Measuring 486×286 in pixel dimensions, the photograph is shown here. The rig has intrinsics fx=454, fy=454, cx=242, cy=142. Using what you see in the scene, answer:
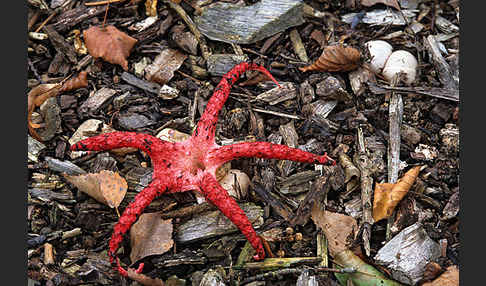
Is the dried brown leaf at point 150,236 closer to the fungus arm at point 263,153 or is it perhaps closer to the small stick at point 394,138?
the fungus arm at point 263,153

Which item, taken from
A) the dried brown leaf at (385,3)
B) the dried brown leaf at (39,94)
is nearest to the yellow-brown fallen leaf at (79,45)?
the dried brown leaf at (39,94)

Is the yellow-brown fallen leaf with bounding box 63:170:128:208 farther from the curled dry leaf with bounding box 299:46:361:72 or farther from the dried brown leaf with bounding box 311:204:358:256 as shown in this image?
the curled dry leaf with bounding box 299:46:361:72

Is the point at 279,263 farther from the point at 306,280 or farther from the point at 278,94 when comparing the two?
the point at 278,94

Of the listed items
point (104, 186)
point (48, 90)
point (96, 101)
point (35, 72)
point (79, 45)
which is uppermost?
point (79, 45)

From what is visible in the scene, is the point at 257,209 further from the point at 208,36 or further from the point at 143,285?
the point at 208,36

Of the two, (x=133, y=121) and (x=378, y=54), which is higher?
(x=378, y=54)

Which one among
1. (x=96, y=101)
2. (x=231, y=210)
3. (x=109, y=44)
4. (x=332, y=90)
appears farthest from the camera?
(x=109, y=44)

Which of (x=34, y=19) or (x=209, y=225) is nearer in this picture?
(x=209, y=225)

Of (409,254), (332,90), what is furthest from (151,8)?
(409,254)
